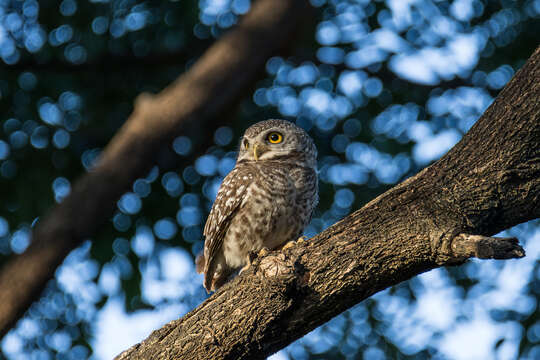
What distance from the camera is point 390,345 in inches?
208

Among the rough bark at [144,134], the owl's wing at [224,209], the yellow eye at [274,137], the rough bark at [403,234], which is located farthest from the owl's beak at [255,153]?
the rough bark at [403,234]

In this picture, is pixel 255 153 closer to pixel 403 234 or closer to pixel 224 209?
pixel 224 209

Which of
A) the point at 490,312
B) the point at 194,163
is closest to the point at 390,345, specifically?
the point at 490,312

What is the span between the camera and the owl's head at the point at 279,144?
165 inches

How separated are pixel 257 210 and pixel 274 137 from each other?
0.74m

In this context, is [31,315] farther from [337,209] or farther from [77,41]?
[337,209]

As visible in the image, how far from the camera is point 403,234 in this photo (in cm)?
240

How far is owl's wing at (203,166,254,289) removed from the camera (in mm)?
3785

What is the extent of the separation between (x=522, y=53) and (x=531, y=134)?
3586 mm

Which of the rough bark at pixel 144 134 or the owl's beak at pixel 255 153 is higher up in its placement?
the owl's beak at pixel 255 153

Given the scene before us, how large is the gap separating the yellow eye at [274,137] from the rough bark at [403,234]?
1.76m

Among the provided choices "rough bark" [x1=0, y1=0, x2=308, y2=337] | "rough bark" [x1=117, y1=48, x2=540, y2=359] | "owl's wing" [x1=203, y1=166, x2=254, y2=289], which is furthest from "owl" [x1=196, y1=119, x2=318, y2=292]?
"rough bark" [x1=0, y1=0, x2=308, y2=337]

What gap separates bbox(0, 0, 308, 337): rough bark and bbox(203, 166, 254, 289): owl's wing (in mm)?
1367

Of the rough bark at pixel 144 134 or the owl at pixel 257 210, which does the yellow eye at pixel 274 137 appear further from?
the rough bark at pixel 144 134
